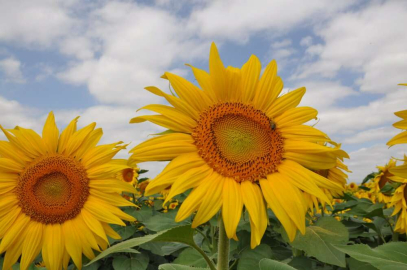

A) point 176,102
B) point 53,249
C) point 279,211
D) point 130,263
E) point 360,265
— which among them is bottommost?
point 130,263

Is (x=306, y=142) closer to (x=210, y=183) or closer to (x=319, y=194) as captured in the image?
(x=319, y=194)

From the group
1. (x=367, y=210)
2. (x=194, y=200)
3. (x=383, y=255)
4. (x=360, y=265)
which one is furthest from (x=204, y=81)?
(x=367, y=210)

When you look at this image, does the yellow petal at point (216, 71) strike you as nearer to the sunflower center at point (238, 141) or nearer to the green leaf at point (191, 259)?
the sunflower center at point (238, 141)

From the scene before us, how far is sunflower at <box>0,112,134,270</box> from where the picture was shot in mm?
3588

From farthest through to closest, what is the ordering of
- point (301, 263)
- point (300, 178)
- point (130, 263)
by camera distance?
point (130, 263) < point (301, 263) < point (300, 178)

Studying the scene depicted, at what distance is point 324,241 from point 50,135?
104 inches

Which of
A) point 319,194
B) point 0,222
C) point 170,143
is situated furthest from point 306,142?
point 0,222

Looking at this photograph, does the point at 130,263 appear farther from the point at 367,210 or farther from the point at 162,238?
the point at 162,238

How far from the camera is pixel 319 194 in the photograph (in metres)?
2.25

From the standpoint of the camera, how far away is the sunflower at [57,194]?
3588 millimetres

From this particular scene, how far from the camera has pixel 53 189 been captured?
3.80m

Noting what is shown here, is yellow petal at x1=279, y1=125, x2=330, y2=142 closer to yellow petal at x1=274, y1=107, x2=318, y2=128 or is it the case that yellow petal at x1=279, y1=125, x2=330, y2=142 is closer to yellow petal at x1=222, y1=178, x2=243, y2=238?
yellow petal at x1=274, y1=107, x2=318, y2=128

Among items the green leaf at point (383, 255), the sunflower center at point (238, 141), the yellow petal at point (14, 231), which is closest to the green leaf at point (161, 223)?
the yellow petal at point (14, 231)

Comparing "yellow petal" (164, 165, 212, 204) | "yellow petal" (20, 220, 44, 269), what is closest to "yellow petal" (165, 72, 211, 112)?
"yellow petal" (164, 165, 212, 204)
